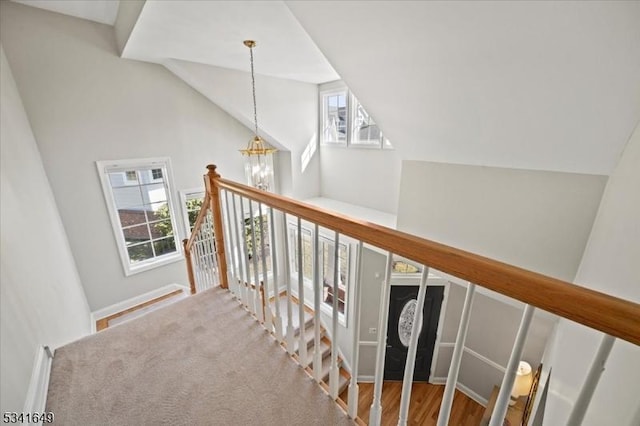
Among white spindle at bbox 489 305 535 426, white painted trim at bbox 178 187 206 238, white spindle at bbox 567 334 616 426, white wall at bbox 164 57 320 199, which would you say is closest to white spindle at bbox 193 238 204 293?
white painted trim at bbox 178 187 206 238

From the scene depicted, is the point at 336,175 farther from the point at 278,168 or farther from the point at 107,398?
the point at 107,398

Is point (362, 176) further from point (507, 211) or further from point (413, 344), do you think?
point (413, 344)

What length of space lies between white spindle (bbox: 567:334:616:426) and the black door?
12.0 ft

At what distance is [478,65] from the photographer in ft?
4.77

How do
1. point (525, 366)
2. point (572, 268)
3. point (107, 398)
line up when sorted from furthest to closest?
point (525, 366), point (572, 268), point (107, 398)

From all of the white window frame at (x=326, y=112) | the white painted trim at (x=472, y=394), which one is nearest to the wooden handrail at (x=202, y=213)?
the white window frame at (x=326, y=112)

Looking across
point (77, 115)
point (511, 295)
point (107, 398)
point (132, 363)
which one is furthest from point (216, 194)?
point (77, 115)

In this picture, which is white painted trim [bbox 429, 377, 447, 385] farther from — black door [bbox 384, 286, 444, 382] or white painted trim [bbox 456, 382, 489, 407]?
white painted trim [bbox 456, 382, 489, 407]

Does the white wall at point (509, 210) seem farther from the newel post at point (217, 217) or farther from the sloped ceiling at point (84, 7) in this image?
the sloped ceiling at point (84, 7)

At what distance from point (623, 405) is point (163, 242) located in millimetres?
5185

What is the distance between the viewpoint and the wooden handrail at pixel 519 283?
0.46m

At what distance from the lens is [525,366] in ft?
10.0

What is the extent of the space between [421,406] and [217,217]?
3961 millimetres

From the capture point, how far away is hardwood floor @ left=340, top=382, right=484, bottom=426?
3.47 meters
